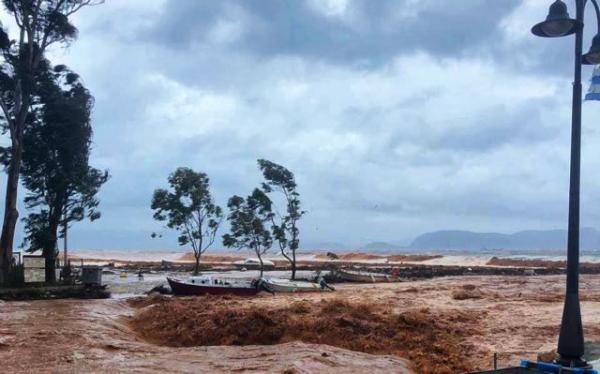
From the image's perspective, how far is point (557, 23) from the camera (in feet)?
28.5

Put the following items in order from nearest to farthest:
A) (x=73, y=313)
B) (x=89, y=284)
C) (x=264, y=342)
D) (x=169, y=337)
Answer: (x=264, y=342) < (x=169, y=337) < (x=73, y=313) < (x=89, y=284)

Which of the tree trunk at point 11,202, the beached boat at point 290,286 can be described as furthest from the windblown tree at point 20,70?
the beached boat at point 290,286

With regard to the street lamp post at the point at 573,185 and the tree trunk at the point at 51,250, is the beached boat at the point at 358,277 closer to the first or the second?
the tree trunk at the point at 51,250

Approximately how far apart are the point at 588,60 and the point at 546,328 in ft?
36.1

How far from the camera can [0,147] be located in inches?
1261

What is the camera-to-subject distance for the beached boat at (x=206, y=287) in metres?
31.9

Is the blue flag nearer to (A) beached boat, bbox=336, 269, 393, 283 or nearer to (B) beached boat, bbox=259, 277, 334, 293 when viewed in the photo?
(B) beached boat, bbox=259, 277, 334, 293

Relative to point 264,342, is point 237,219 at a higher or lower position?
higher

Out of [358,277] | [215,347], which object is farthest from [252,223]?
[215,347]

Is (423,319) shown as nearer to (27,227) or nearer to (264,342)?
(264,342)

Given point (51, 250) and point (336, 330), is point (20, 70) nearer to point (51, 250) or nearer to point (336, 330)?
point (51, 250)

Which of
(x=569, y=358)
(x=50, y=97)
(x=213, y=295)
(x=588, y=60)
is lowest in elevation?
(x=213, y=295)

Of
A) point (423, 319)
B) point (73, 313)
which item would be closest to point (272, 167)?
point (73, 313)

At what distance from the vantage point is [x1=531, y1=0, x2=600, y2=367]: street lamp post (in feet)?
Answer: 27.7
